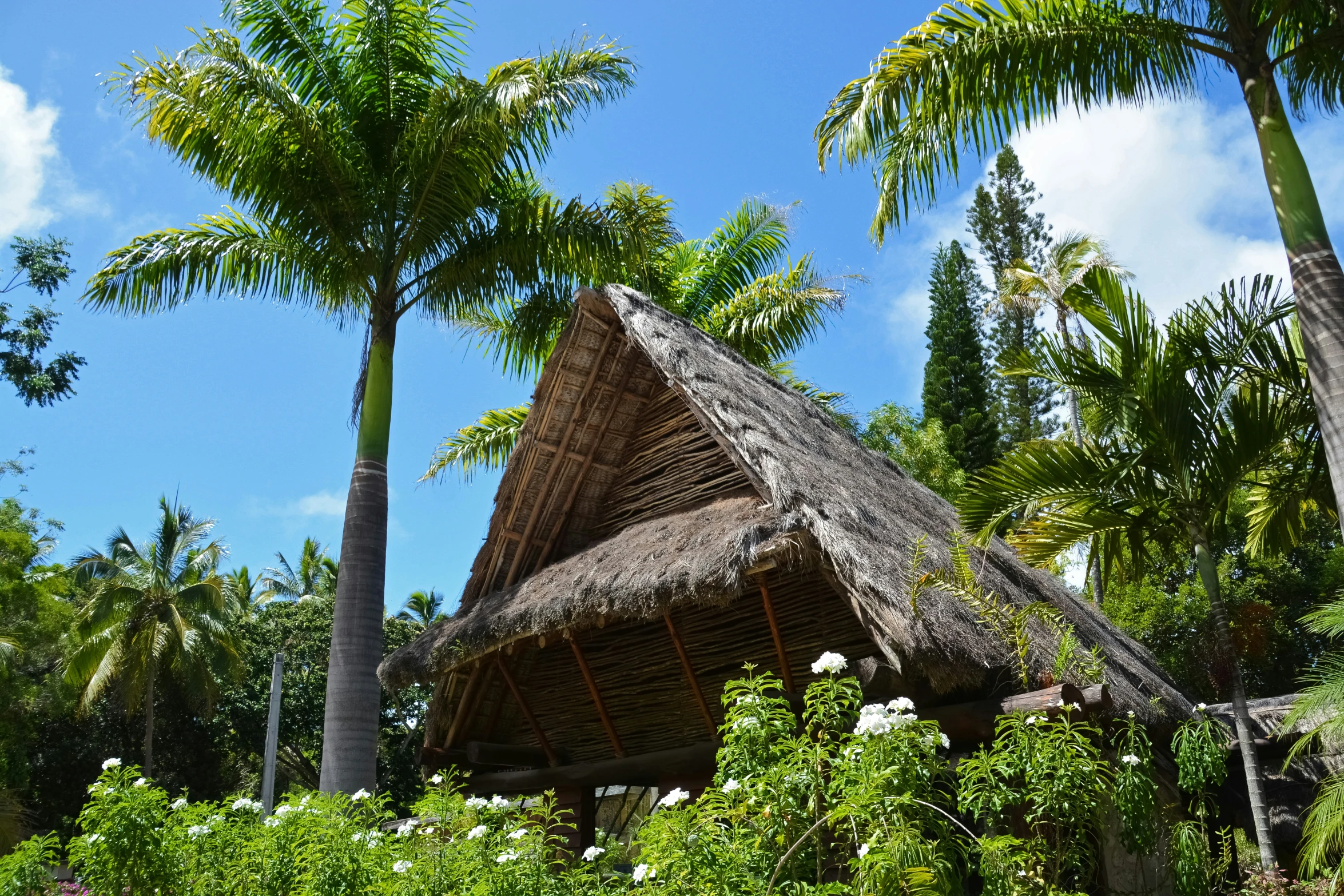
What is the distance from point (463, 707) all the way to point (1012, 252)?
21.9 metres

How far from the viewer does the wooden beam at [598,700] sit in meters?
7.46

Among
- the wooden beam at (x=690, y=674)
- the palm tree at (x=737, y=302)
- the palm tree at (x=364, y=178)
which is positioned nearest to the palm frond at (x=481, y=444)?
the palm tree at (x=737, y=302)

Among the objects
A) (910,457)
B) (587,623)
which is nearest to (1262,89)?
(587,623)

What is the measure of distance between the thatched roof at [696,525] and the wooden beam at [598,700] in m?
0.56

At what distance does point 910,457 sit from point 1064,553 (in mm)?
12771

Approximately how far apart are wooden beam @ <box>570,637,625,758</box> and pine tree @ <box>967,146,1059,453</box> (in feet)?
61.9

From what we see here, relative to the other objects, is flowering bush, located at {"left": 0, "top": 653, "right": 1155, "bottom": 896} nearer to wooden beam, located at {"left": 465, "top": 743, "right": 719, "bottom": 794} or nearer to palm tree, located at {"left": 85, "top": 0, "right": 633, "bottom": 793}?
wooden beam, located at {"left": 465, "top": 743, "right": 719, "bottom": 794}

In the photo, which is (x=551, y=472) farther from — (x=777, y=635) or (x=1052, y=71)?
(x=1052, y=71)

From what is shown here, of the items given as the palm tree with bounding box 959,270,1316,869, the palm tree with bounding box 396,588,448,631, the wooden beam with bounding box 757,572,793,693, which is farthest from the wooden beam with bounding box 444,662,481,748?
the palm tree with bounding box 396,588,448,631

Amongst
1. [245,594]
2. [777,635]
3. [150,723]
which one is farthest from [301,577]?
[777,635]

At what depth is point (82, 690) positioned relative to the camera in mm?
21766

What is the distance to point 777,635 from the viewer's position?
655cm

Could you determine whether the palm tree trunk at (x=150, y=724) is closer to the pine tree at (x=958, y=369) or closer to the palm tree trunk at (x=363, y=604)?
the palm tree trunk at (x=363, y=604)

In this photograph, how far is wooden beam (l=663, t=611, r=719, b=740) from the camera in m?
6.94
